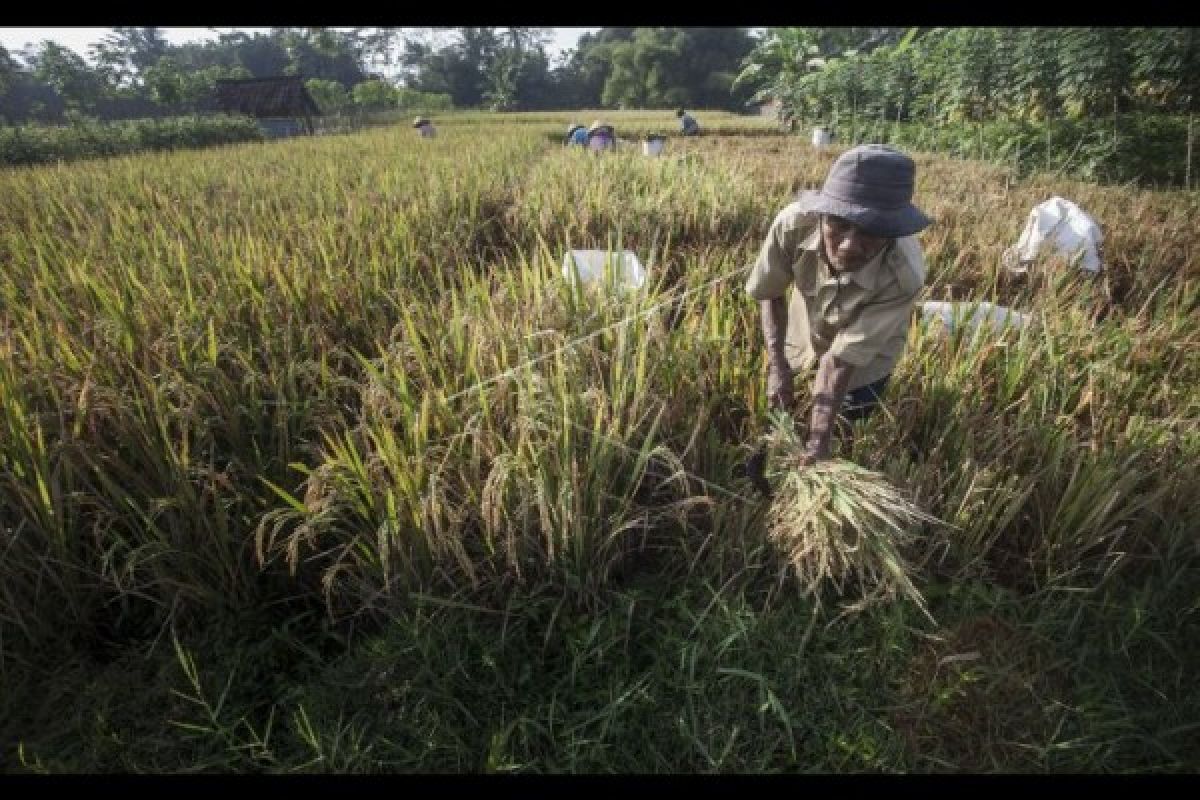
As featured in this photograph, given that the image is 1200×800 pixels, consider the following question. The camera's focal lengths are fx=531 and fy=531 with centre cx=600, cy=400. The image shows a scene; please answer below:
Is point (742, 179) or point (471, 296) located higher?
point (742, 179)

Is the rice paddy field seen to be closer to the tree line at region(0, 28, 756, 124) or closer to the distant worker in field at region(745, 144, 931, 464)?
the distant worker in field at region(745, 144, 931, 464)

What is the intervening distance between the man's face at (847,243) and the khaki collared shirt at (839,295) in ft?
0.20

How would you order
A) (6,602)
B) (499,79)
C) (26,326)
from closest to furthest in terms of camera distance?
(6,602) → (26,326) → (499,79)

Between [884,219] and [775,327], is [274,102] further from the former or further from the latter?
[884,219]

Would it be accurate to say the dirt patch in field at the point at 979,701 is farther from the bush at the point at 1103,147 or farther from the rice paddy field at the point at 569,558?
the bush at the point at 1103,147

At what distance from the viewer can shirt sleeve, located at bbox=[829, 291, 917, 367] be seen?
1412mm

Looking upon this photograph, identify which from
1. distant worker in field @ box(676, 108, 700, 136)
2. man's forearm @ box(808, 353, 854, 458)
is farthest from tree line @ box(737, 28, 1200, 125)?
man's forearm @ box(808, 353, 854, 458)

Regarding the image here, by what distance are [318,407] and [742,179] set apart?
405 cm

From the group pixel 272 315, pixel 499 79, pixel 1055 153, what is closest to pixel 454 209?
pixel 272 315

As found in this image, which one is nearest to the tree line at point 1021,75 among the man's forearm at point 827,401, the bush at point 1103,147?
the bush at point 1103,147

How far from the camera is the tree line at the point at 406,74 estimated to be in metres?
28.2

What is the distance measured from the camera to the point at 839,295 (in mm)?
1582

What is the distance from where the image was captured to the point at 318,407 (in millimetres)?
1670
